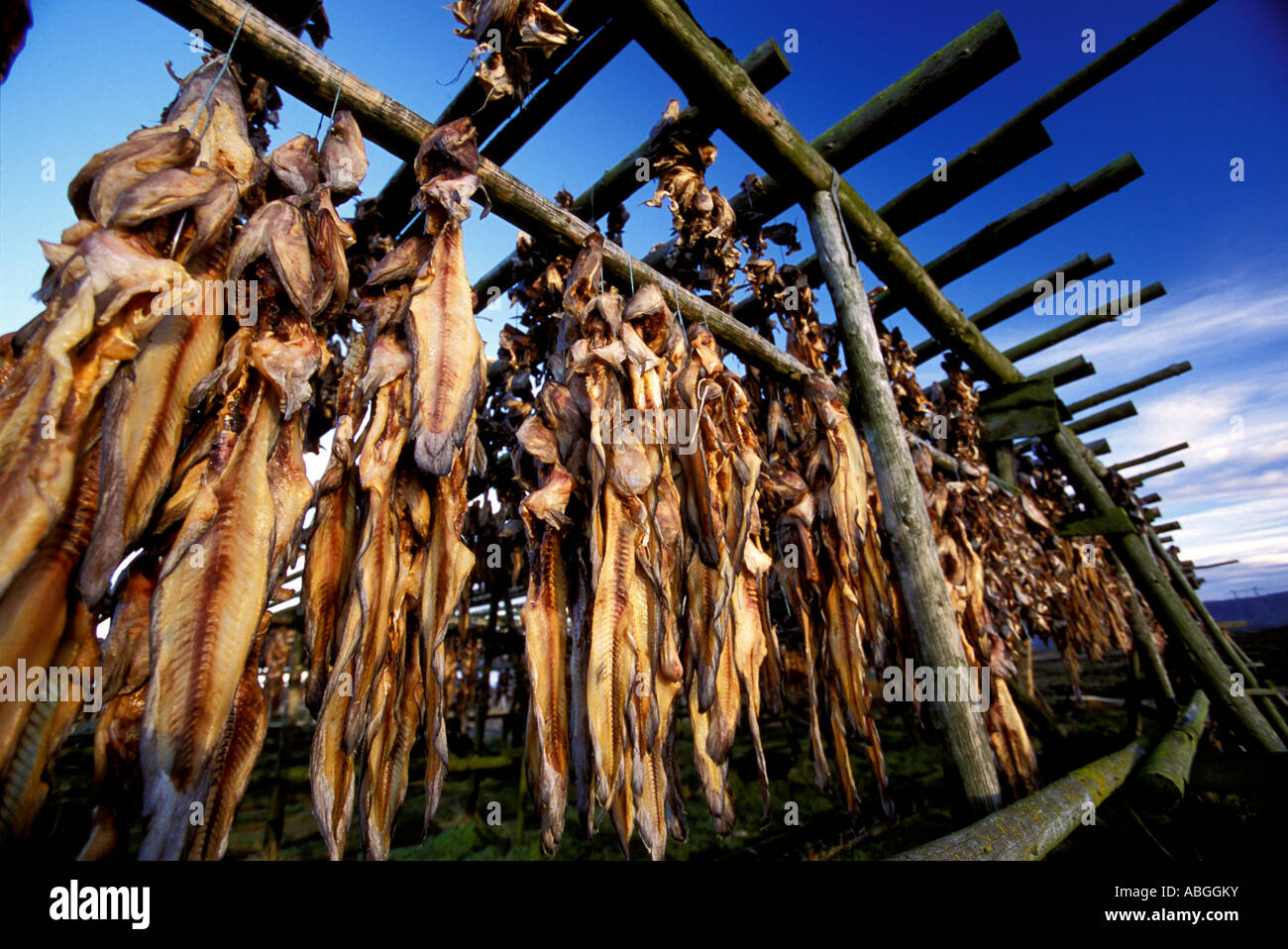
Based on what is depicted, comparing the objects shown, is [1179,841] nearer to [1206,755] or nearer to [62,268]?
[1206,755]

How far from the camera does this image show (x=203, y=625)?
2.76ft

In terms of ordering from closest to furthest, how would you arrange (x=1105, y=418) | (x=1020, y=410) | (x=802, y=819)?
1. (x=1020, y=410)
2. (x=802, y=819)
3. (x=1105, y=418)

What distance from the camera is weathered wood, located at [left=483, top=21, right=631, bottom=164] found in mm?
2053

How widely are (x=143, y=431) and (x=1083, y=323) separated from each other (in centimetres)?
728

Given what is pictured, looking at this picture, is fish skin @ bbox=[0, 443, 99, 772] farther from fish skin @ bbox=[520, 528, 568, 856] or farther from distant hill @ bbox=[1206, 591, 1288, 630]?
distant hill @ bbox=[1206, 591, 1288, 630]

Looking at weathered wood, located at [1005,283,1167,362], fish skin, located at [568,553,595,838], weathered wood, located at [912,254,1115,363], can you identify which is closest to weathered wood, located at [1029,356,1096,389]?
weathered wood, located at [1005,283,1167,362]

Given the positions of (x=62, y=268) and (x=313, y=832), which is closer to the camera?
(x=62, y=268)

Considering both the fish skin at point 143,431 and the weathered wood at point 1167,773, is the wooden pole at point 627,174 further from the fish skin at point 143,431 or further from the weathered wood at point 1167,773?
the weathered wood at point 1167,773

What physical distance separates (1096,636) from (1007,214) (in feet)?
24.2

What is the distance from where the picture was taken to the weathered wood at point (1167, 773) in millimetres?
2219

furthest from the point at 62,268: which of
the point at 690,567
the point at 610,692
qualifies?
the point at 690,567

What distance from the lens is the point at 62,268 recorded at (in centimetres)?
84

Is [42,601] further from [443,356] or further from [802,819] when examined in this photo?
[802,819]

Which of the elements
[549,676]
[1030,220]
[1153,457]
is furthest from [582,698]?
[1153,457]
